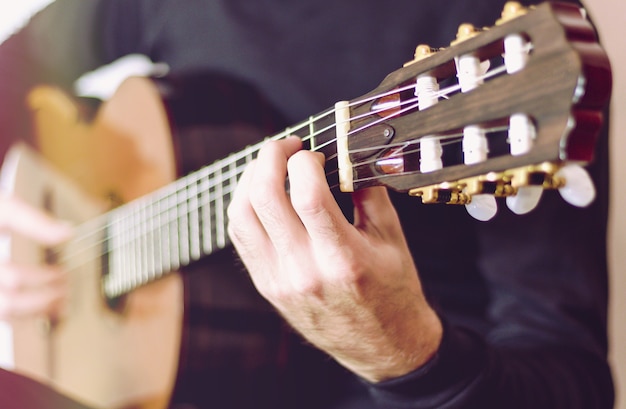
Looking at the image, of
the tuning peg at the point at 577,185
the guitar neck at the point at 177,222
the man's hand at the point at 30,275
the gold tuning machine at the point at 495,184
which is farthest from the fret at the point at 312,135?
the man's hand at the point at 30,275

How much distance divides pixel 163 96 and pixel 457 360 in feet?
1.82

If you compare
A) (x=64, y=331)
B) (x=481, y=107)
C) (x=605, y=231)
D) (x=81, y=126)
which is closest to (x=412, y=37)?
(x=605, y=231)

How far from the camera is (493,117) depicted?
13.9 inches

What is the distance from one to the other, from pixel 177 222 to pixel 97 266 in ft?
0.94

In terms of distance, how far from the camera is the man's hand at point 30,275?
3.25 ft

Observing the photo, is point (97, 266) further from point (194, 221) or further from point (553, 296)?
point (553, 296)

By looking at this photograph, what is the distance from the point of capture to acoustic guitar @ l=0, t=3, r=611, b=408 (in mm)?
324

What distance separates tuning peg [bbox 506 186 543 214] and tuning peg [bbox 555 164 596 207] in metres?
0.02

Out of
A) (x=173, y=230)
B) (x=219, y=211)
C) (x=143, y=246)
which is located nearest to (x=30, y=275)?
(x=143, y=246)

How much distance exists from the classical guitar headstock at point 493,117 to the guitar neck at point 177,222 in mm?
61

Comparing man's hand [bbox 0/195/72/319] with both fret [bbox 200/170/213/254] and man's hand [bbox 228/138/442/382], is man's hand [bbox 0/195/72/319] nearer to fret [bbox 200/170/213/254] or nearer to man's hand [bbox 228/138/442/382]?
fret [bbox 200/170/213/254]

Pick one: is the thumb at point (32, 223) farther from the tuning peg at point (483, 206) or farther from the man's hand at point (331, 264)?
the tuning peg at point (483, 206)

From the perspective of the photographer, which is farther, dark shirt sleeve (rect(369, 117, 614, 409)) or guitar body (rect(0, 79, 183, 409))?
guitar body (rect(0, 79, 183, 409))

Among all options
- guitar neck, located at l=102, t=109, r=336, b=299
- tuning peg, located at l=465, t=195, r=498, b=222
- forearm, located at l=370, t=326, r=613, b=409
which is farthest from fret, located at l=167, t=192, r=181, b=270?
tuning peg, located at l=465, t=195, r=498, b=222
